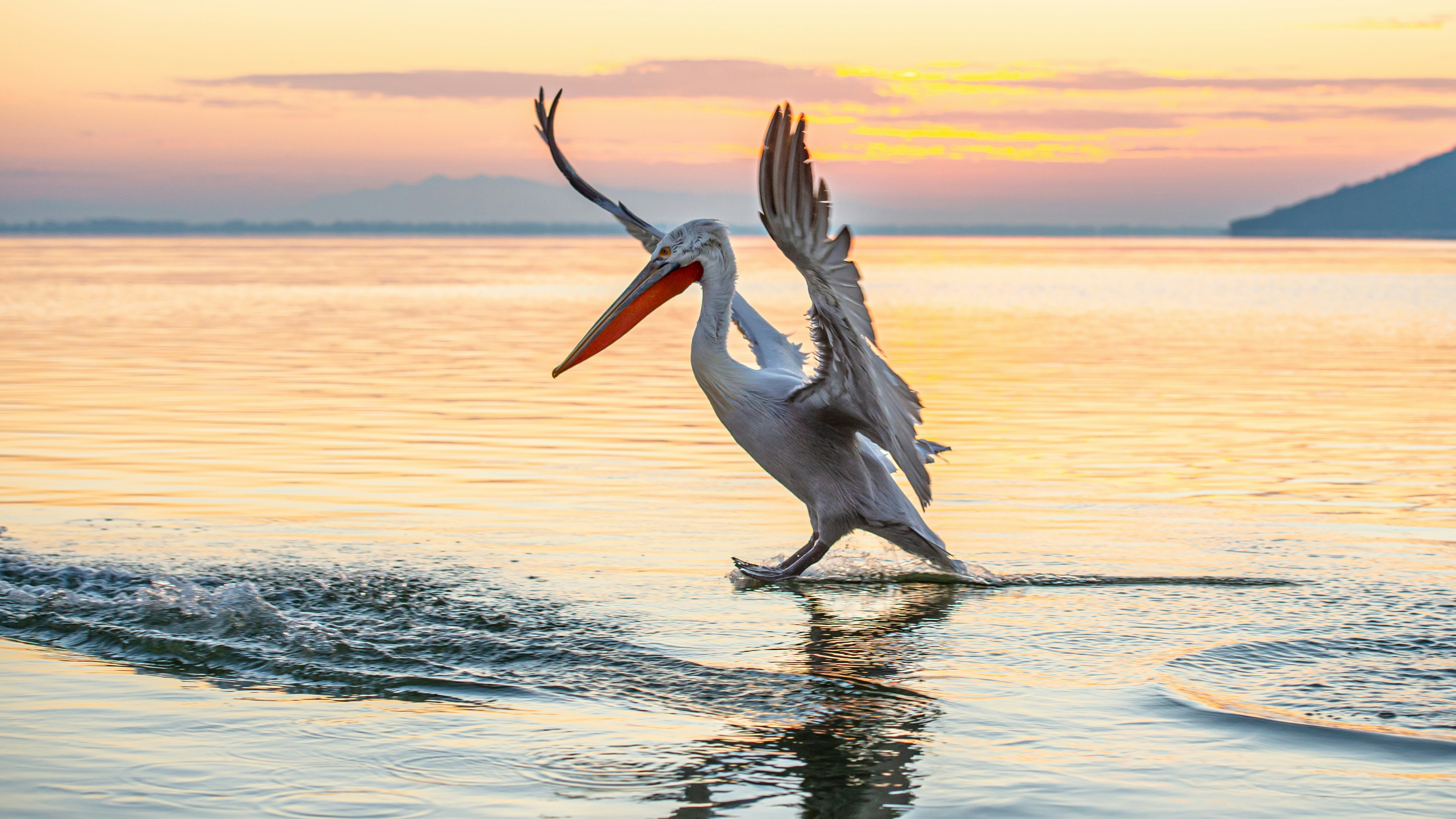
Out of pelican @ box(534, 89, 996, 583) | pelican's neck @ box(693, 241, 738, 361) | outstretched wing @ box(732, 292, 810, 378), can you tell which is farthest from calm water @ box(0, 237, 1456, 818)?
pelican's neck @ box(693, 241, 738, 361)

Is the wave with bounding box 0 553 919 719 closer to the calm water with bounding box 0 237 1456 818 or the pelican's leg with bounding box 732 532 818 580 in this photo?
the calm water with bounding box 0 237 1456 818

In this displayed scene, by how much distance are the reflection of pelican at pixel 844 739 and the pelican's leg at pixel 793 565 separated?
0.74 meters

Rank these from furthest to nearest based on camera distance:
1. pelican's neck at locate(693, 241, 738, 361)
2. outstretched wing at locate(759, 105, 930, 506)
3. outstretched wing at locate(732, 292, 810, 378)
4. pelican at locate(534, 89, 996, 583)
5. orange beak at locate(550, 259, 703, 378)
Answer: outstretched wing at locate(732, 292, 810, 378)
orange beak at locate(550, 259, 703, 378)
pelican's neck at locate(693, 241, 738, 361)
pelican at locate(534, 89, 996, 583)
outstretched wing at locate(759, 105, 930, 506)

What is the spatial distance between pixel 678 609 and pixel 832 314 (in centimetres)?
146

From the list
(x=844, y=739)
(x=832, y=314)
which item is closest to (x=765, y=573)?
(x=832, y=314)

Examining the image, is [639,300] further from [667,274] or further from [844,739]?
[844,739]

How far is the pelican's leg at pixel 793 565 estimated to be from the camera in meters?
6.93

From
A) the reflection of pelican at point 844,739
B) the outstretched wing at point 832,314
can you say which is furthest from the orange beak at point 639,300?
the reflection of pelican at point 844,739

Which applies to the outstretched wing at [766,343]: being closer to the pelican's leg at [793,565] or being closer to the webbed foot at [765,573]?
the pelican's leg at [793,565]

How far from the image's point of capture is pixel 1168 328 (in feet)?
80.9

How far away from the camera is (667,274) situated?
7.23 metres

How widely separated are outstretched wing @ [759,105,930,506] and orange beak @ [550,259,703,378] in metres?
0.87

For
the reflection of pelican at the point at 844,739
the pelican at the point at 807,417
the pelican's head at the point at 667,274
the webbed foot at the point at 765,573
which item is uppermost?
the pelican's head at the point at 667,274

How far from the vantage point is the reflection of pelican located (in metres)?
4.13
